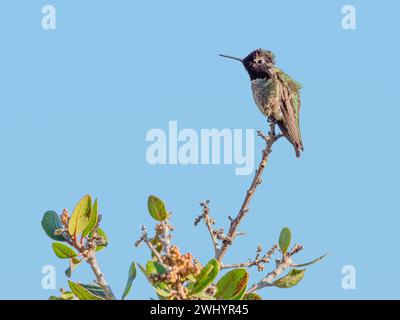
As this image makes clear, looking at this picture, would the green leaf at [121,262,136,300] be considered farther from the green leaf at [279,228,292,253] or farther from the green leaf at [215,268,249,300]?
the green leaf at [279,228,292,253]

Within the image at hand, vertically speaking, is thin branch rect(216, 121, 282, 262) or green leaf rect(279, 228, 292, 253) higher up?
thin branch rect(216, 121, 282, 262)

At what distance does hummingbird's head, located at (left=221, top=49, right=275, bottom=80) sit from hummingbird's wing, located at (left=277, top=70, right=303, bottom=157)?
0.64 ft

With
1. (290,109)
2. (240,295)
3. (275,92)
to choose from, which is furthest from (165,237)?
(275,92)

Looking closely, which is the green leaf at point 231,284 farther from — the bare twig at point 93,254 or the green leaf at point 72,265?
the green leaf at point 72,265

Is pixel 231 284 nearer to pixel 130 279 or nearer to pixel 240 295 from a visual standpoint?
pixel 240 295

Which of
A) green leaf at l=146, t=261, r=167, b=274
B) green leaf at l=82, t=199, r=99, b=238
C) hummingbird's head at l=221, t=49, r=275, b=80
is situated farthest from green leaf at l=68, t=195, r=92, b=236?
hummingbird's head at l=221, t=49, r=275, b=80

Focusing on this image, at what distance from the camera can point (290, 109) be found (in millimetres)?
7500

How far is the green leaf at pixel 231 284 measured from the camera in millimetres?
3146

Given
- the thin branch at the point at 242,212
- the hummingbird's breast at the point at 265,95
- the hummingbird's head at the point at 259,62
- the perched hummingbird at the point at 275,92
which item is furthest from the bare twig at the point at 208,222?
the hummingbird's head at the point at 259,62

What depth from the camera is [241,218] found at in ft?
11.6

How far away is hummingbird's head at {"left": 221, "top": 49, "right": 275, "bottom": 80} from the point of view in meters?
8.48

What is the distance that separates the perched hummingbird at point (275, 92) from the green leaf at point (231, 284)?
3.74m

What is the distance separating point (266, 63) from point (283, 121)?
1507 mm
